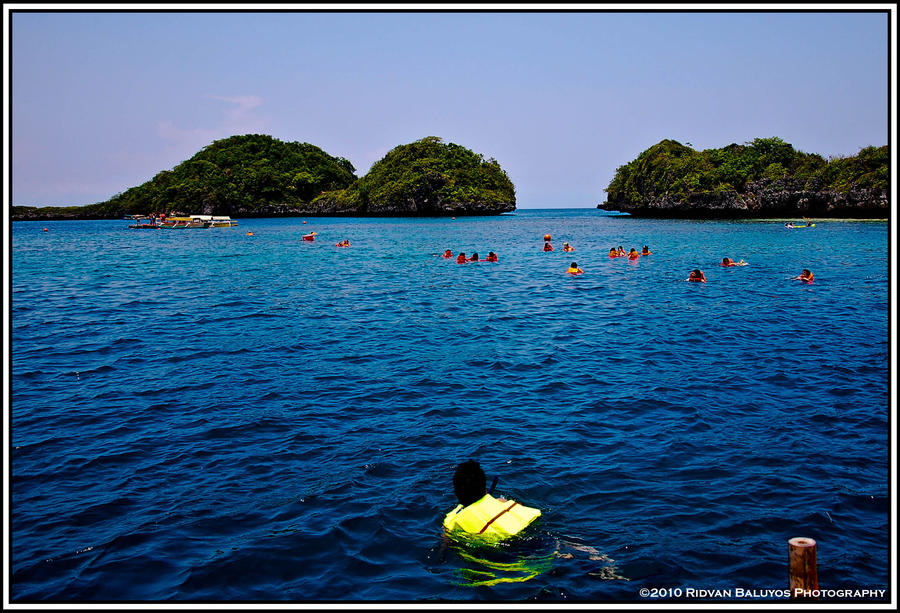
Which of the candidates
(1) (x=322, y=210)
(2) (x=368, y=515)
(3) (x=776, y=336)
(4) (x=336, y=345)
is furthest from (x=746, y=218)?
(1) (x=322, y=210)

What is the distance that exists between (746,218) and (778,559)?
4324 inches

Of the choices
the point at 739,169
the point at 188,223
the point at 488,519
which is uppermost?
the point at 739,169

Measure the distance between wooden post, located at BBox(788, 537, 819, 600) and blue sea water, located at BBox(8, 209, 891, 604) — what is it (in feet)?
4.09

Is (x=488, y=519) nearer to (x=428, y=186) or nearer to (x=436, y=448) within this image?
(x=436, y=448)

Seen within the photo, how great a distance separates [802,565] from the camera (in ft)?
16.7

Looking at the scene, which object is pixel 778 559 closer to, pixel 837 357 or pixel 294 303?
pixel 837 357

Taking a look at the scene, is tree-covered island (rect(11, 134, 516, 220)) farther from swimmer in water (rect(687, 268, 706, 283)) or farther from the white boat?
swimmer in water (rect(687, 268, 706, 283))

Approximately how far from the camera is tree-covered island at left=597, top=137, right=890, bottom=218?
87.6 m

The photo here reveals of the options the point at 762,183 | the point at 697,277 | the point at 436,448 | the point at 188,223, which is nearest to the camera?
the point at 436,448

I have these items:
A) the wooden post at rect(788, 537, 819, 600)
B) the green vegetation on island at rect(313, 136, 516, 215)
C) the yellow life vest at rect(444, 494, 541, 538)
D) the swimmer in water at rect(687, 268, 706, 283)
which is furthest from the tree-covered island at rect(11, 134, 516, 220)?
the wooden post at rect(788, 537, 819, 600)

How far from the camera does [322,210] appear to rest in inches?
7283

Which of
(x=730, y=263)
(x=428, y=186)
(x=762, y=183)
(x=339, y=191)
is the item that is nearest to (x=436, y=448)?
(x=730, y=263)

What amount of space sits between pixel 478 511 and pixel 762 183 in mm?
110017

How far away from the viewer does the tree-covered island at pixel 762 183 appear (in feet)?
287
